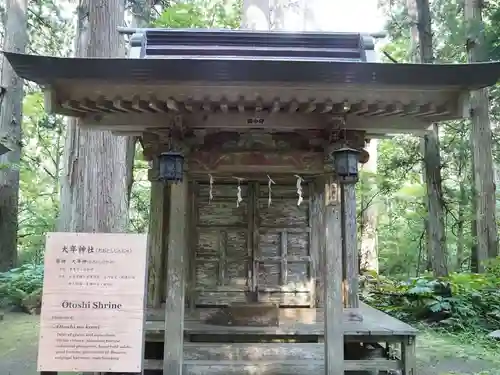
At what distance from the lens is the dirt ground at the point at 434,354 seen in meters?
6.03

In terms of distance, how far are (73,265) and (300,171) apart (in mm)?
2538

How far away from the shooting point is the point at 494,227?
1080 centimetres

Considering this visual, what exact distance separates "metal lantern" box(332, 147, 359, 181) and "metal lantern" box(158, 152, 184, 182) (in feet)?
5.13

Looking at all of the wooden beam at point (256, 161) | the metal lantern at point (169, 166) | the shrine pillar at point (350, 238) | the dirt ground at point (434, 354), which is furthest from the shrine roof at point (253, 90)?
the dirt ground at point (434, 354)

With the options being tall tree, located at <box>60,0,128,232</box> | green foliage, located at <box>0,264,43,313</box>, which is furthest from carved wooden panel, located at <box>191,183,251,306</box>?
green foliage, located at <box>0,264,43,313</box>

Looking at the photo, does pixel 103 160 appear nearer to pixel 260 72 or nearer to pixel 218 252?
pixel 218 252

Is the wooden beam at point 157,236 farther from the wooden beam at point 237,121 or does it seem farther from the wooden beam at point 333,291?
the wooden beam at point 333,291

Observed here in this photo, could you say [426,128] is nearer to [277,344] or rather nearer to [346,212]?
[346,212]

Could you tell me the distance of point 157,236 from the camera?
6.12 meters

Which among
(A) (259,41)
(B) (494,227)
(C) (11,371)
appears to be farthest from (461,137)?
(C) (11,371)

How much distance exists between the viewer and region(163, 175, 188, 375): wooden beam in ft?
14.5

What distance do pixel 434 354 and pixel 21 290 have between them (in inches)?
373

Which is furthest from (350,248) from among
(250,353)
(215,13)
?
(215,13)

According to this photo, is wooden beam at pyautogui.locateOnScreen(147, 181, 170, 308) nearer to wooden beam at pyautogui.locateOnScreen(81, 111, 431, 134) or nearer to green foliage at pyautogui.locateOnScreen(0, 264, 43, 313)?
wooden beam at pyautogui.locateOnScreen(81, 111, 431, 134)
